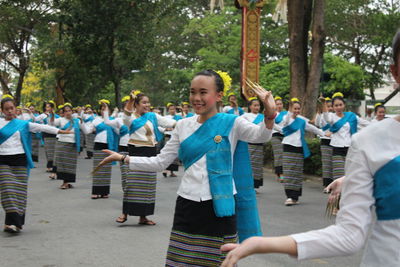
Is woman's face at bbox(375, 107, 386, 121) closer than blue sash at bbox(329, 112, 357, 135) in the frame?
No

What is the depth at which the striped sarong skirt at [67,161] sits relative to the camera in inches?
520

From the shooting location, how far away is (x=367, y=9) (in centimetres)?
3005

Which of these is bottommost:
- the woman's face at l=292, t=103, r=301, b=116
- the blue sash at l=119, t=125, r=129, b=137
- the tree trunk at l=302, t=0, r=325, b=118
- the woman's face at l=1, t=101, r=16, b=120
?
the blue sash at l=119, t=125, r=129, b=137

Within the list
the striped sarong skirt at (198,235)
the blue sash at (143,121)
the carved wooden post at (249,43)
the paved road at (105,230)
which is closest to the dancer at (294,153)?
the paved road at (105,230)

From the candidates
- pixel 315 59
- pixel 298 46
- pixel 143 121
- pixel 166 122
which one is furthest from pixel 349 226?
pixel 298 46

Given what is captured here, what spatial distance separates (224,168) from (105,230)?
14.7 ft

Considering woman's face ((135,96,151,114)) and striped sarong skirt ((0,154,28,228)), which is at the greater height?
woman's face ((135,96,151,114))

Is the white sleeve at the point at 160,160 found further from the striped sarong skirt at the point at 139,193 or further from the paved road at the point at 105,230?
the striped sarong skirt at the point at 139,193

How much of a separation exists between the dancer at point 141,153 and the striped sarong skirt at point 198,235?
4534 millimetres

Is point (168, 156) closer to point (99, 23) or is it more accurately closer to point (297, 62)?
point (297, 62)

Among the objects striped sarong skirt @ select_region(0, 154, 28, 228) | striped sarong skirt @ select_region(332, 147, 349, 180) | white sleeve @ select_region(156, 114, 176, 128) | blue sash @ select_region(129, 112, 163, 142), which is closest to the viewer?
striped sarong skirt @ select_region(0, 154, 28, 228)

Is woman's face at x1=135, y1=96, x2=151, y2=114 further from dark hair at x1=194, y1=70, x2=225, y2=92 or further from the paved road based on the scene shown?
dark hair at x1=194, y1=70, x2=225, y2=92

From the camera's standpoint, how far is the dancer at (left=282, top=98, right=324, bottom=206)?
10656 mm

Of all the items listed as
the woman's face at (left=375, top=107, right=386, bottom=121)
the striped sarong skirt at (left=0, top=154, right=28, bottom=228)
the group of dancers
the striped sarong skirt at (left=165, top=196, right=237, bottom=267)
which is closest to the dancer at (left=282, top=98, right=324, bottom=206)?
the woman's face at (left=375, top=107, right=386, bottom=121)
